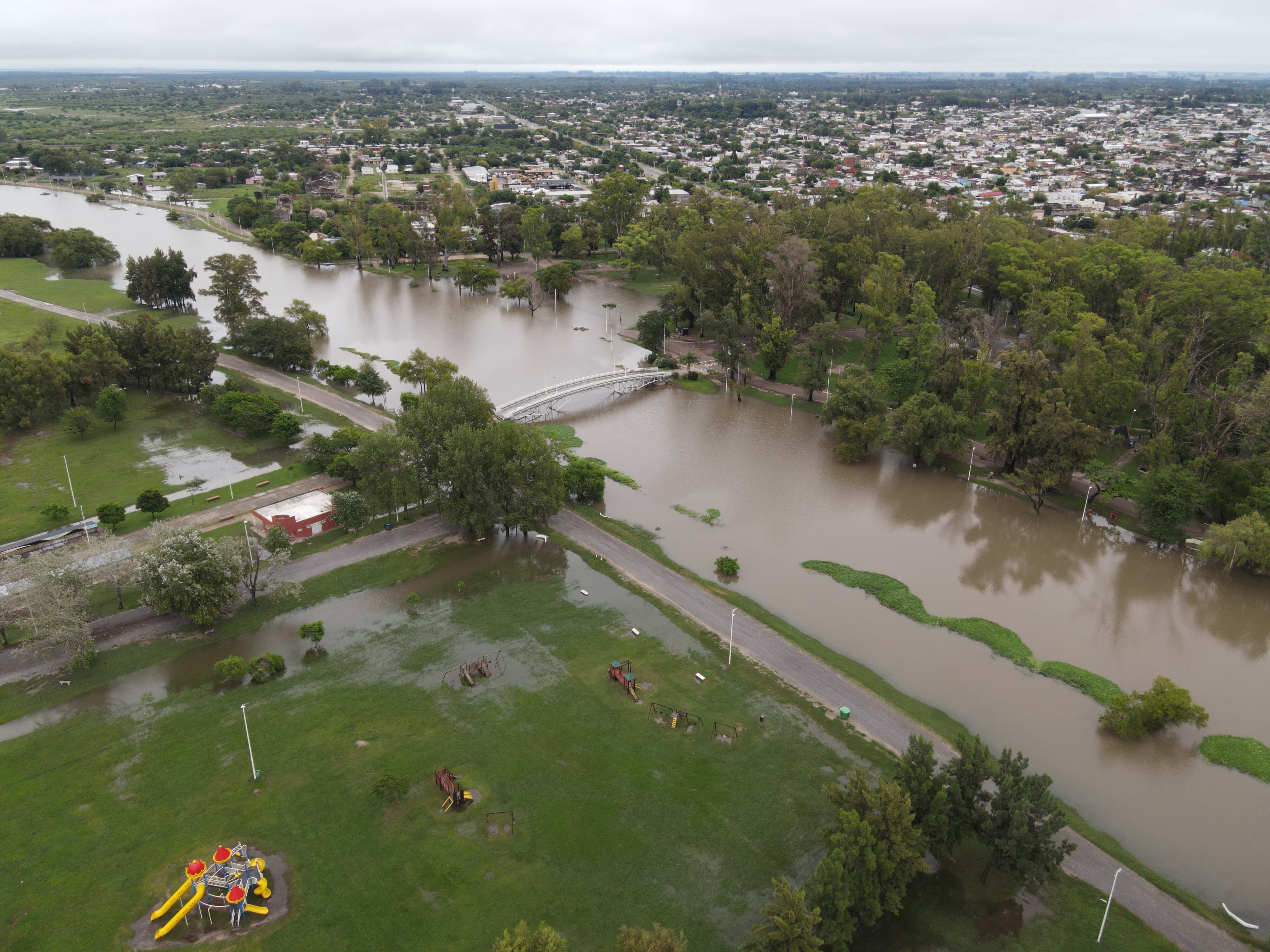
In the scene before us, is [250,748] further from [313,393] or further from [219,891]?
[313,393]

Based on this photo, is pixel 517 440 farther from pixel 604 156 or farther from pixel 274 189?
pixel 604 156

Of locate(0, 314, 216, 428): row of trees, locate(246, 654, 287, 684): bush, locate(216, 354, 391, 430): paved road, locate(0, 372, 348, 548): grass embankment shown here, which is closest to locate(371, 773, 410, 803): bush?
locate(246, 654, 287, 684): bush

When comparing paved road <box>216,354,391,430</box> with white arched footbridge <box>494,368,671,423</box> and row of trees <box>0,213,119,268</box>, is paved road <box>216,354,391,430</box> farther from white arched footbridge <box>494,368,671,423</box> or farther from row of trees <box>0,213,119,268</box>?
row of trees <box>0,213,119,268</box>

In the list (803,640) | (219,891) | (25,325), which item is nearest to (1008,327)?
(803,640)

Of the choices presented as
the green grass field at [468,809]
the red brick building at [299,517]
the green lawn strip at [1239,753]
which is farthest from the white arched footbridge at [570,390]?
the green lawn strip at [1239,753]

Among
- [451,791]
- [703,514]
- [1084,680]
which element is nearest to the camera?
[451,791]

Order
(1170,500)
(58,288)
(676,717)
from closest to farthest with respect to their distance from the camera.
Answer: (676,717) < (1170,500) < (58,288)

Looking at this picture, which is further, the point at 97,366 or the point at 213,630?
the point at 97,366
